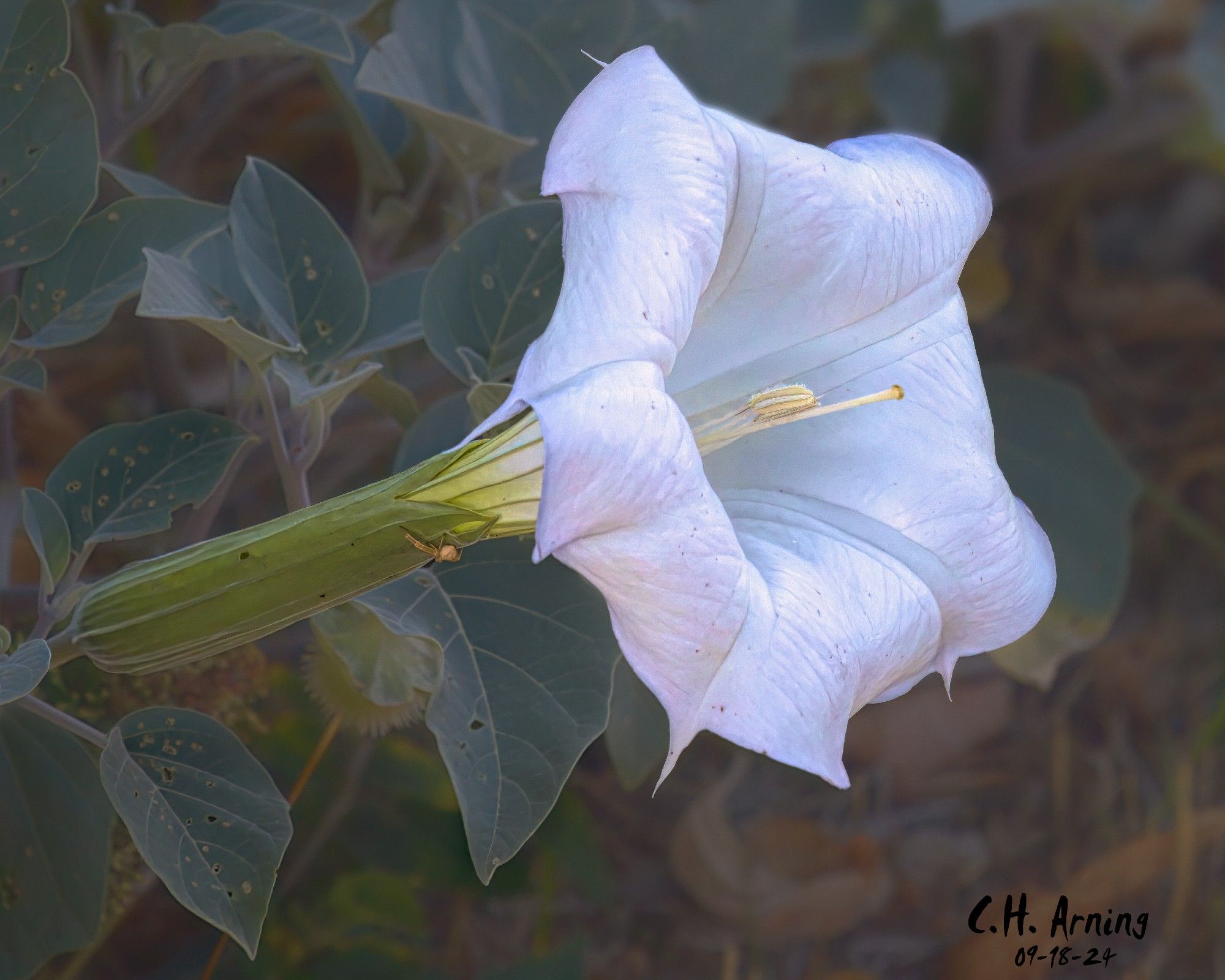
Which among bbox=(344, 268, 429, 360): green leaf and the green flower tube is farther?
bbox=(344, 268, 429, 360): green leaf

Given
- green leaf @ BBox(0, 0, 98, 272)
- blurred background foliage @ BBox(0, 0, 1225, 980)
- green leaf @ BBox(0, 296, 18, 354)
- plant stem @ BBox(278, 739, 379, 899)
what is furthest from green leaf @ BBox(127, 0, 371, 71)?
plant stem @ BBox(278, 739, 379, 899)

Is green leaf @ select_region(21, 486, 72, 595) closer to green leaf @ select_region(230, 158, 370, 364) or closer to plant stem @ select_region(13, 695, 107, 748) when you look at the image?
plant stem @ select_region(13, 695, 107, 748)

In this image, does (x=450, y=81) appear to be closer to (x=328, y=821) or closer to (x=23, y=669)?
(x=23, y=669)

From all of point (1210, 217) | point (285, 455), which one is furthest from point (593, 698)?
point (1210, 217)

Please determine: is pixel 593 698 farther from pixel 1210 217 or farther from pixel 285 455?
pixel 1210 217

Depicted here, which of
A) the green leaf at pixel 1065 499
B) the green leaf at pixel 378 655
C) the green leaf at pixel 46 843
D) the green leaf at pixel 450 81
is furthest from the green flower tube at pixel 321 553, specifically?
the green leaf at pixel 1065 499

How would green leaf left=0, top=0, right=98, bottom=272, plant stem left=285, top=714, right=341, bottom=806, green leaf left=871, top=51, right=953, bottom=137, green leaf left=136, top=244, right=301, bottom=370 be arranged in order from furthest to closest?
green leaf left=871, top=51, right=953, bottom=137 < plant stem left=285, top=714, right=341, bottom=806 < green leaf left=0, top=0, right=98, bottom=272 < green leaf left=136, top=244, right=301, bottom=370

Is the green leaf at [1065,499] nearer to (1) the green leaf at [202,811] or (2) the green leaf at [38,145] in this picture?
(1) the green leaf at [202,811]
